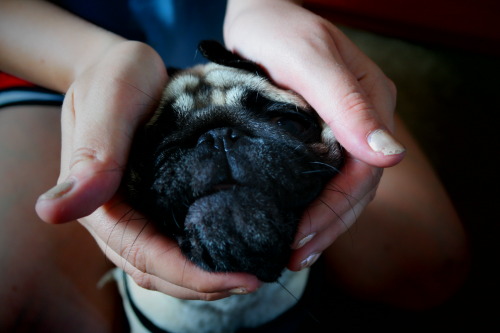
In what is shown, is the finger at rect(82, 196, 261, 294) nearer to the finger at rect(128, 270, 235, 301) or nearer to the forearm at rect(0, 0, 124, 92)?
the finger at rect(128, 270, 235, 301)

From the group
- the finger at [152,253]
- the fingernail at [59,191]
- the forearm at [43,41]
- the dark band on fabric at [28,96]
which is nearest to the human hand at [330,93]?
the finger at [152,253]

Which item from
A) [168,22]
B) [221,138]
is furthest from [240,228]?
[168,22]

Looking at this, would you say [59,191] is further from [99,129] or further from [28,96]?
[28,96]

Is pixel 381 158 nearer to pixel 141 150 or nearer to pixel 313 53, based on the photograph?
pixel 313 53

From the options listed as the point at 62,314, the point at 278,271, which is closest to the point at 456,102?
the point at 278,271

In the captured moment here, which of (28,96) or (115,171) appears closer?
(115,171)

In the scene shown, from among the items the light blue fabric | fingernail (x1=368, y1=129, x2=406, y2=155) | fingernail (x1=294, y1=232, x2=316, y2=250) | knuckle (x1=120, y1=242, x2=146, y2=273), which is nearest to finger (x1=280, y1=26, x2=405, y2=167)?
fingernail (x1=368, y1=129, x2=406, y2=155)
